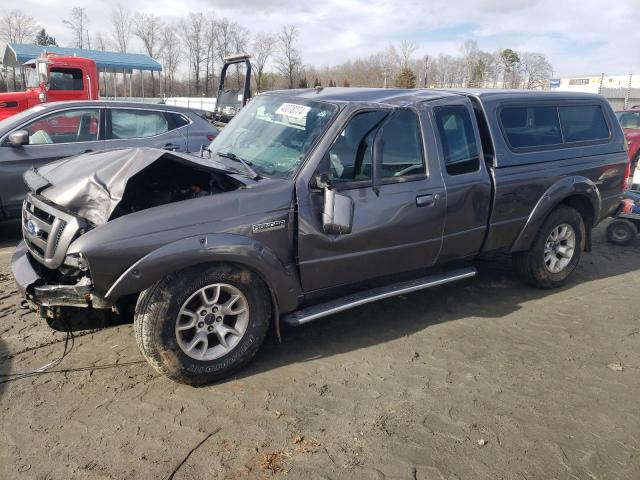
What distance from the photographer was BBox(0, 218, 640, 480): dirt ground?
2.72 metres

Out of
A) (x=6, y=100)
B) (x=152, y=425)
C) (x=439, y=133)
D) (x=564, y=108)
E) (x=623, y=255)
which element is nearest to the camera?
(x=152, y=425)

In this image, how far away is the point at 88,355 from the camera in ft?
12.1

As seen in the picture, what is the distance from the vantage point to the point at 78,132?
A: 671cm

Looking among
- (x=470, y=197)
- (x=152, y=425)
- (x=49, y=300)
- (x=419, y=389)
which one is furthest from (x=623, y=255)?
(x=49, y=300)

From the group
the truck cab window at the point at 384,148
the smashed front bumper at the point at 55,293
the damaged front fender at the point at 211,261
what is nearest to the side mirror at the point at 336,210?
the truck cab window at the point at 384,148

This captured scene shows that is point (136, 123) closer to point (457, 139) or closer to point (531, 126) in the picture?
point (457, 139)

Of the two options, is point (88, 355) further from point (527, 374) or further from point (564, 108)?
point (564, 108)

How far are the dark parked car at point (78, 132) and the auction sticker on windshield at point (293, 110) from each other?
7.35 feet

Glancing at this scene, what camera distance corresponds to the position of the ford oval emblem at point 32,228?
11.5ft

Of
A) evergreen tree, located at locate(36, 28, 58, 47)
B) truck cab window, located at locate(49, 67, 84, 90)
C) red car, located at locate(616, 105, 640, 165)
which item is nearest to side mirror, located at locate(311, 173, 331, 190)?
red car, located at locate(616, 105, 640, 165)

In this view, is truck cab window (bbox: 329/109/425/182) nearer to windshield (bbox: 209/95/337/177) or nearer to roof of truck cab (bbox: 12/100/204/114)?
windshield (bbox: 209/95/337/177)

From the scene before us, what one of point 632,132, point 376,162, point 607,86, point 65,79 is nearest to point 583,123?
point 376,162

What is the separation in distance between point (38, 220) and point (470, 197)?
3299 millimetres

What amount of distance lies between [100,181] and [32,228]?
2.21 ft
